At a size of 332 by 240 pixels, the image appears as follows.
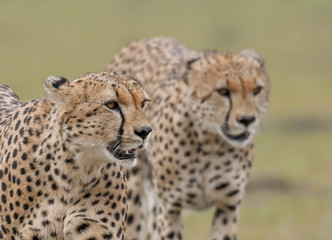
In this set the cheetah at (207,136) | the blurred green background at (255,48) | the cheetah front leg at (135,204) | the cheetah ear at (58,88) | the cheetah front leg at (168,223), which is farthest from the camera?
the blurred green background at (255,48)

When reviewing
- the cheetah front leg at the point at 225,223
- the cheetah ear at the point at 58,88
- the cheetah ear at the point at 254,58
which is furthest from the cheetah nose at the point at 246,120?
the cheetah ear at the point at 58,88

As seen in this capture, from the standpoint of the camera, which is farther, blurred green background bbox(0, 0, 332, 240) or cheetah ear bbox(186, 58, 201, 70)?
blurred green background bbox(0, 0, 332, 240)

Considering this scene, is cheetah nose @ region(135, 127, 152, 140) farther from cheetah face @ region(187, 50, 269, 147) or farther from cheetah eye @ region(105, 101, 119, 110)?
cheetah face @ region(187, 50, 269, 147)

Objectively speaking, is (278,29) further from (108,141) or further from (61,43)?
(108,141)

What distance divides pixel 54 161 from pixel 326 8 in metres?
15.2

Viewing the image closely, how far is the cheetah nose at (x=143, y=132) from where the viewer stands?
3.74 m

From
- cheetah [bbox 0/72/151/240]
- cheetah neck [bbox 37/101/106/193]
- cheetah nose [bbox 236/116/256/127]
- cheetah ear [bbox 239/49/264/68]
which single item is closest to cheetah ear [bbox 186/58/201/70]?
cheetah ear [bbox 239/49/264/68]

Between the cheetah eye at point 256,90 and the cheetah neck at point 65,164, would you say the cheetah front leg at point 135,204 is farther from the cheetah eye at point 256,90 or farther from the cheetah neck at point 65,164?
the cheetah neck at point 65,164

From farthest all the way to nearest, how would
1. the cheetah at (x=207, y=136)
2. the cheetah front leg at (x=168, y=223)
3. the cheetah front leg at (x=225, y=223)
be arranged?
the cheetah front leg at (x=168, y=223) < the cheetah front leg at (x=225, y=223) < the cheetah at (x=207, y=136)

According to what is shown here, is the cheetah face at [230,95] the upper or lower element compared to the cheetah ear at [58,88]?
upper

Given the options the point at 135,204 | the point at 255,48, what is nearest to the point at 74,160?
the point at 135,204

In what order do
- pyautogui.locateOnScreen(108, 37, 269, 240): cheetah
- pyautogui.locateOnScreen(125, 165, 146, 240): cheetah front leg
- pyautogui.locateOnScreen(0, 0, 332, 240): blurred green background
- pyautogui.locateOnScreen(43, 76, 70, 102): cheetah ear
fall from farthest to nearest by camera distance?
pyautogui.locateOnScreen(0, 0, 332, 240): blurred green background → pyautogui.locateOnScreen(125, 165, 146, 240): cheetah front leg → pyautogui.locateOnScreen(108, 37, 269, 240): cheetah → pyautogui.locateOnScreen(43, 76, 70, 102): cheetah ear

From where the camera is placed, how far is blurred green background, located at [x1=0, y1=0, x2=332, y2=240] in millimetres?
10172

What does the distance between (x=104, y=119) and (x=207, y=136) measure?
2101 millimetres
